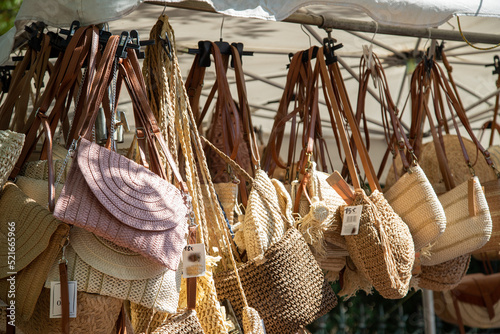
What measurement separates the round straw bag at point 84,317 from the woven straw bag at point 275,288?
1.13 feet

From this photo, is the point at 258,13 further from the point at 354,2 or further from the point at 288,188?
the point at 288,188

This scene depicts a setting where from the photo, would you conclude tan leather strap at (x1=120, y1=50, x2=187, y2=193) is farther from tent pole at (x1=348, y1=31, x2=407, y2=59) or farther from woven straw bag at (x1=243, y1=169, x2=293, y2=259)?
tent pole at (x1=348, y1=31, x2=407, y2=59)

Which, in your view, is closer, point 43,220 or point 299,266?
point 43,220

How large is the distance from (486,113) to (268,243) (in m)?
2.96

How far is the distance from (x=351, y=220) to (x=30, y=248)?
943mm

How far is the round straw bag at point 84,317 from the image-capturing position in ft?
4.13

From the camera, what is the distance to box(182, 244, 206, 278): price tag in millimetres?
1379

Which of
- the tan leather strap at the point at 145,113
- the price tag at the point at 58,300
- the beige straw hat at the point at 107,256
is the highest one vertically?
the tan leather strap at the point at 145,113

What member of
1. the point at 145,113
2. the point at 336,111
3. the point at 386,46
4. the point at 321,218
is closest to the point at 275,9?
the point at 336,111

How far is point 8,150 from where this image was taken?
51.2 inches

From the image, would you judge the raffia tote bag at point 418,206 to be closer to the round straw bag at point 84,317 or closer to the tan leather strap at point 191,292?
the tan leather strap at point 191,292

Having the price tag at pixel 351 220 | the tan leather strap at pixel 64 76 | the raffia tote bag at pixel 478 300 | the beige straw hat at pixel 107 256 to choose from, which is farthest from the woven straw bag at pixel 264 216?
the raffia tote bag at pixel 478 300

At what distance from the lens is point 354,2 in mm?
1746

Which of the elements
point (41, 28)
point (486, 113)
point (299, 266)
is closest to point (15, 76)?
point (41, 28)
